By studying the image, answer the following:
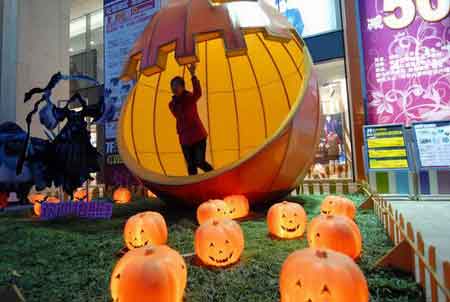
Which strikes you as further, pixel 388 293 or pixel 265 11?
pixel 265 11

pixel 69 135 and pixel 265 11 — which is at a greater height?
pixel 265 11

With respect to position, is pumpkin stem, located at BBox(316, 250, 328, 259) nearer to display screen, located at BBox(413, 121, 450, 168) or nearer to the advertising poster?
display screen, located at BBox(413, 121, 450, 168)

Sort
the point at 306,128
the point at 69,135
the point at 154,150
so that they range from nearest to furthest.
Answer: the point at 306,128
the point at 69,135
the point at 154,150

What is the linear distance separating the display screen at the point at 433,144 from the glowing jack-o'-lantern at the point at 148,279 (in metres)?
3.91

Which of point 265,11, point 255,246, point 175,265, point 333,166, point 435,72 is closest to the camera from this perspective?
point 175,265

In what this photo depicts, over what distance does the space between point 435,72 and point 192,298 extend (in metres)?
4.73

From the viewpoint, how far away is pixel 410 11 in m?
4.53

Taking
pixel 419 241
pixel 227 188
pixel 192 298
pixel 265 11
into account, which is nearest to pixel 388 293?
pixel 419 241

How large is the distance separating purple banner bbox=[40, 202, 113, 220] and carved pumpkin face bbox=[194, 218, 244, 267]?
188 centimetres

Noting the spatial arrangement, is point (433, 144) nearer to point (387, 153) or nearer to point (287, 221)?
point (387, 153)

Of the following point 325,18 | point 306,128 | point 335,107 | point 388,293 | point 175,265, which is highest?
point 325,18

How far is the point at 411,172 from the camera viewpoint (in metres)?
3.95

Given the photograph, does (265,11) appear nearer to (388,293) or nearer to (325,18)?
(388,293)

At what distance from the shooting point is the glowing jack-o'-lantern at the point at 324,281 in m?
0.97
